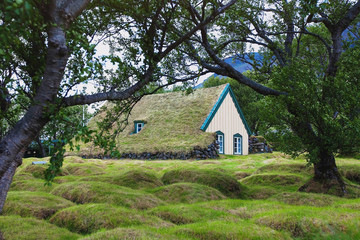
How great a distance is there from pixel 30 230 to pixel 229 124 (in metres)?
26.6

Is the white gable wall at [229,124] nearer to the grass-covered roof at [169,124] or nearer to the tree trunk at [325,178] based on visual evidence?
the grass-covered roof at [169,124]

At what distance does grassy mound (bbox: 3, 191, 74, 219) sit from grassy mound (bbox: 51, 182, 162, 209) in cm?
61

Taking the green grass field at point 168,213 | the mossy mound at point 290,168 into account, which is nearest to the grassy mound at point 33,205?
the green grass field at point 168,213

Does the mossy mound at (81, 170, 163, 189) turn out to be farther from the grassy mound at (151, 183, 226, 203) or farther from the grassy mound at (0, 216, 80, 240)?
the grassy mound at (0, 216, 80, 240)

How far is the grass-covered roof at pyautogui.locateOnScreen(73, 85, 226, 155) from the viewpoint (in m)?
26.1

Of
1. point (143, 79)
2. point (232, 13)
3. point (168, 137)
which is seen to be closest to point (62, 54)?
point (143, 79)

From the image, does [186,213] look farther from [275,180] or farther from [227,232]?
[275,180]

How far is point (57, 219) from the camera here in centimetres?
632

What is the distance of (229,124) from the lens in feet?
101

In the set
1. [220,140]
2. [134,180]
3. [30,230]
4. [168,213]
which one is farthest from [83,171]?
[220,140]

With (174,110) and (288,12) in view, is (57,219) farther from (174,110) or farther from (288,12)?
(174,110)

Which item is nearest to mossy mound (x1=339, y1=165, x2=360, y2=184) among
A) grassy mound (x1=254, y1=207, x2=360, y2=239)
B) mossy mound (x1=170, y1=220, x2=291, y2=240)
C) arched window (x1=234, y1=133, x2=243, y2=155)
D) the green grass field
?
the green grass field

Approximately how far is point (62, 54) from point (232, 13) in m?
9.07

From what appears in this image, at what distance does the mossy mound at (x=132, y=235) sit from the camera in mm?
4543
